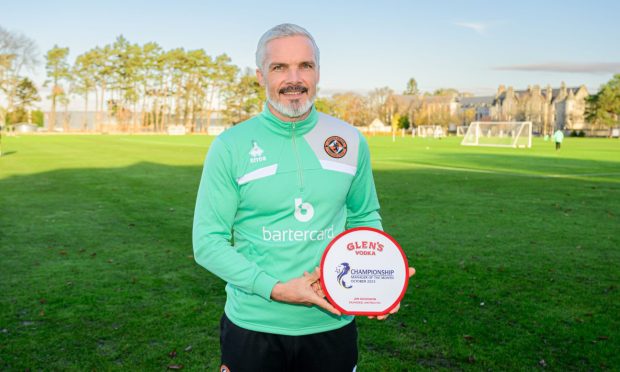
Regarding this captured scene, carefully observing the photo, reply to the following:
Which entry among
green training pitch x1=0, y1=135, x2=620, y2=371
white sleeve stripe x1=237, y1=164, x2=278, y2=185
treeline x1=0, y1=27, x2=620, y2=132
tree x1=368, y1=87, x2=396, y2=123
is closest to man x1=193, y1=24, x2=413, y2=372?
white sleeve stripe x1=237, y1=164, x2=278, y2=185

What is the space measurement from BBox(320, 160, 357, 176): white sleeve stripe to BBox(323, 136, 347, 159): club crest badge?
38mm

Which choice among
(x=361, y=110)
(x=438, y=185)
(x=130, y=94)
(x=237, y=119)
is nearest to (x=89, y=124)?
(x=130, y=94)

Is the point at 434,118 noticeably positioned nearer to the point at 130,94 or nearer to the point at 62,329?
the point at 130,94

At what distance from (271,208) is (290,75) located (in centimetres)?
60

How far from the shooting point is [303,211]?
2543mm

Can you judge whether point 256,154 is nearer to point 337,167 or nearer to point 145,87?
point 337,167

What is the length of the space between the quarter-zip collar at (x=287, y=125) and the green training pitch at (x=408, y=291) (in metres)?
2.95

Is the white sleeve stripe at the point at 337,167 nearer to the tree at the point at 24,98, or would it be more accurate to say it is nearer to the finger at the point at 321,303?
the finger at the point at 321,303

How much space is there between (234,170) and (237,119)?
119378 millimetres

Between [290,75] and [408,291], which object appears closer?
[290,75]

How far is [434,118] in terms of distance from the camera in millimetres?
135250

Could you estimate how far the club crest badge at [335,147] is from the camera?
2.63 metres

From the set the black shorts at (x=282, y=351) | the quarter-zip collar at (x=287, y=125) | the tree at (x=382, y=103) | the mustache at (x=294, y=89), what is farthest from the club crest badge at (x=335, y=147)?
the tree at (x=382, y=103)

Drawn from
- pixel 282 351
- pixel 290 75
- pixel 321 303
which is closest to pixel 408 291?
pixel 282 351
